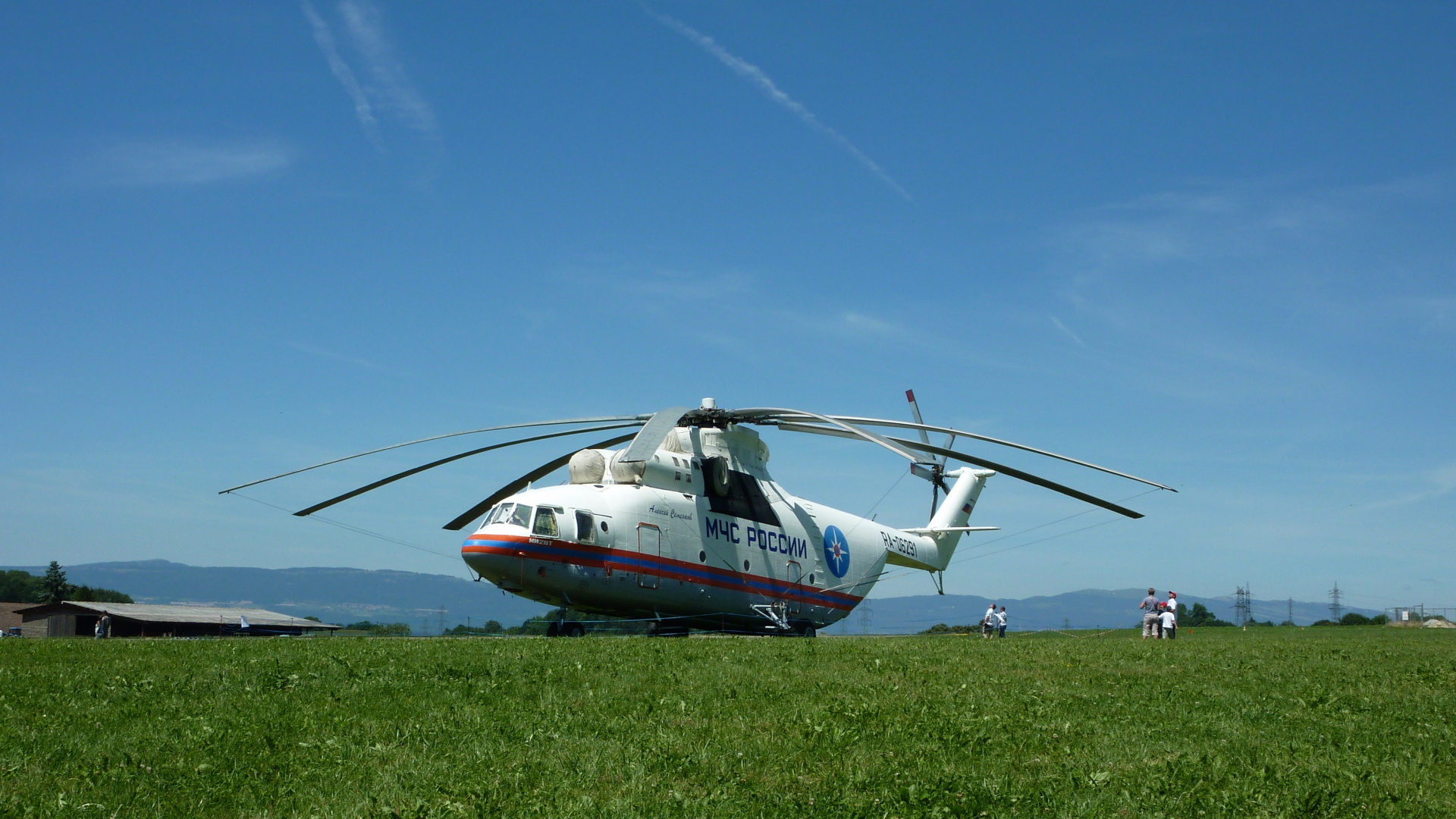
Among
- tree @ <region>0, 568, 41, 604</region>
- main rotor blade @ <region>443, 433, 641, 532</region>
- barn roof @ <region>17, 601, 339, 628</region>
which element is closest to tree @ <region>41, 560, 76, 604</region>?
tree @ <region>0, 568, 41, 604</region>

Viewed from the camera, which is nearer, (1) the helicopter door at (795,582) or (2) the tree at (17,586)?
(1) the helicopter door at (795,582)

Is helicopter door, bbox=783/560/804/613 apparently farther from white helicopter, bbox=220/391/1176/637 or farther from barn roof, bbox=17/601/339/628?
barn roof, bbox=17/601/339/628

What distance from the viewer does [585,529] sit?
28156 millimetres

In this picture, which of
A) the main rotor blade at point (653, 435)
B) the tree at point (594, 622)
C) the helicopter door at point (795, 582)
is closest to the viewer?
the main rotor blade at point (653, 435)

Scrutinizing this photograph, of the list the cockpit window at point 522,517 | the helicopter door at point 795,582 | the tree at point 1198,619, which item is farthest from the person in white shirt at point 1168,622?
the tree at point 1198,619

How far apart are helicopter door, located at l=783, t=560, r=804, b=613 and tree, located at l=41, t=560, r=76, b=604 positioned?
10595 cm

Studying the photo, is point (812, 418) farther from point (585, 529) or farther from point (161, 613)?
point (161, 613)

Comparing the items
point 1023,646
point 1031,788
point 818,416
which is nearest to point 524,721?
point 1031,788

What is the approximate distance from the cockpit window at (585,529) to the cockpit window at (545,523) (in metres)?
0.63

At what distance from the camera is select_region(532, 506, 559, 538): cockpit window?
27.5 metres

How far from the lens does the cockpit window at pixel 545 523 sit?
90.4 feet

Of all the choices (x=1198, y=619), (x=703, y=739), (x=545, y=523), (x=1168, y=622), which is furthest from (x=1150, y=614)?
(x=1198, y=619)

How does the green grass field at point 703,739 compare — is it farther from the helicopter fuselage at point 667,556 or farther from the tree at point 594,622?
the tree at point 594,622

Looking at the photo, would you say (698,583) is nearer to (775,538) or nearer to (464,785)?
(775,538)
